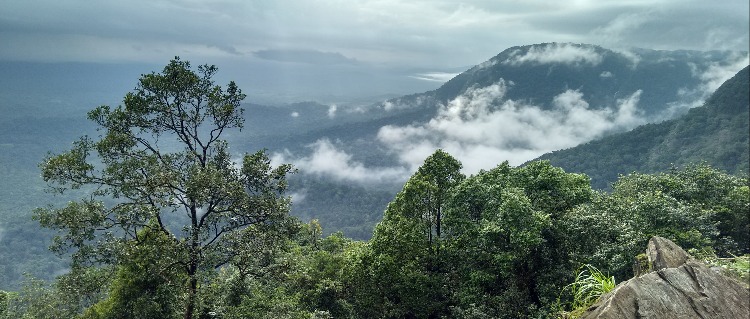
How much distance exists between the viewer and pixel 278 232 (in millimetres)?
17141

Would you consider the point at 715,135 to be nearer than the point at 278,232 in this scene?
No

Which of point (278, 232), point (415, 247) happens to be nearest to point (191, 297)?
point (278, 232)

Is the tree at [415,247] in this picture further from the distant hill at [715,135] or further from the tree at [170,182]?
the distant hill at [715,135]

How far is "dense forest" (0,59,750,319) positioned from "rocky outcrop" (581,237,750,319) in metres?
0.78

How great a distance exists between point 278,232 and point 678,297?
13.5 meters

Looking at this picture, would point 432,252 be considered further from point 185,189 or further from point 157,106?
point 157,106

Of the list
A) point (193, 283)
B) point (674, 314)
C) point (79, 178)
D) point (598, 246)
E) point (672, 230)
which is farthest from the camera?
point (672, 230)

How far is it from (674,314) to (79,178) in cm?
1780

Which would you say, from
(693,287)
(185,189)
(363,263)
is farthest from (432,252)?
(693,287)

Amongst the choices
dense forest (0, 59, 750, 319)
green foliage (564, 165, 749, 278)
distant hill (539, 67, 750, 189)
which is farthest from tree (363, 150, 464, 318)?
distant hill (539, 67, 750, 189)

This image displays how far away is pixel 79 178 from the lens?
51.1ft

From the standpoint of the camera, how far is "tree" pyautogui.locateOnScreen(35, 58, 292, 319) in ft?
50.1

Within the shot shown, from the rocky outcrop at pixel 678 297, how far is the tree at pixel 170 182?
1268 cm

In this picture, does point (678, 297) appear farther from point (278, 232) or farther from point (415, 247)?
point (415, 247)
